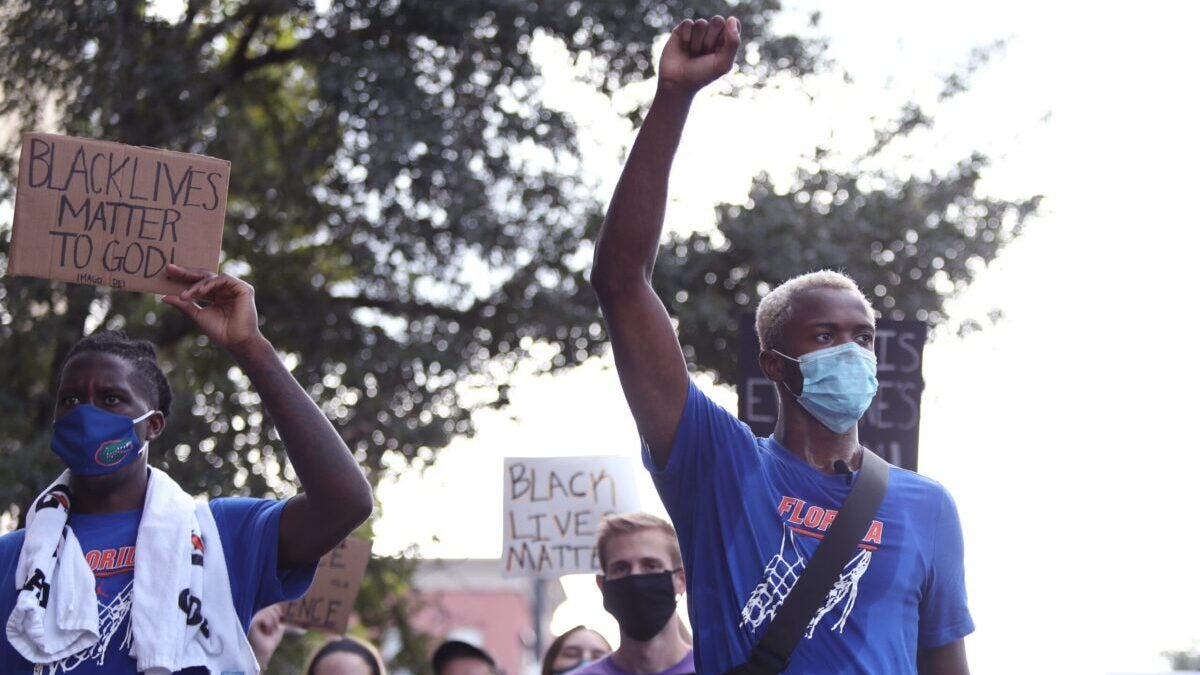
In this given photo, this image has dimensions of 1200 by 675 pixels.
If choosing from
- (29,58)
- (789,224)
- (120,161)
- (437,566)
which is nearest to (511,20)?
(789,224)

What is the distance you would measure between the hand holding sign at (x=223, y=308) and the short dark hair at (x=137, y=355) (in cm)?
22

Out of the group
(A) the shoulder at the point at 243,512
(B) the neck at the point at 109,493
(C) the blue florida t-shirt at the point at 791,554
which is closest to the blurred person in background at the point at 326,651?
(A) the shoulder at the point at 243,512

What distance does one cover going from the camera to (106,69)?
10.2m

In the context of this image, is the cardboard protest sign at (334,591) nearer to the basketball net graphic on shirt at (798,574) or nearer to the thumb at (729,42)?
the basketball net graphic on shirt at (798,574)

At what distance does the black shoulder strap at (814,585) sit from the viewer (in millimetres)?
3211

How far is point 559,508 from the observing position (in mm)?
7789

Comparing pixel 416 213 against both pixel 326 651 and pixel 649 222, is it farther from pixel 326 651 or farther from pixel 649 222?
pixel 649 222

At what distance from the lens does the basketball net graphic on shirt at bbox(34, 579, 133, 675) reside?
349 centimetres

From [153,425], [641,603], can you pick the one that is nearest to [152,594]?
[153,425]

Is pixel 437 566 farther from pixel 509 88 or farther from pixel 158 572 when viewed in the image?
pixel 158 572

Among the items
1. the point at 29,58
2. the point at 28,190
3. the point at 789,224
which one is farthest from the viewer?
the point at 789,224

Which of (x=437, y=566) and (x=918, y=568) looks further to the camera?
(x=437, y=566)

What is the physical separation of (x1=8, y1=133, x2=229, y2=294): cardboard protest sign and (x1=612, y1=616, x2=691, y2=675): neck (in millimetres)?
1913

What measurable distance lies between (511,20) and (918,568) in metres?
7.81
